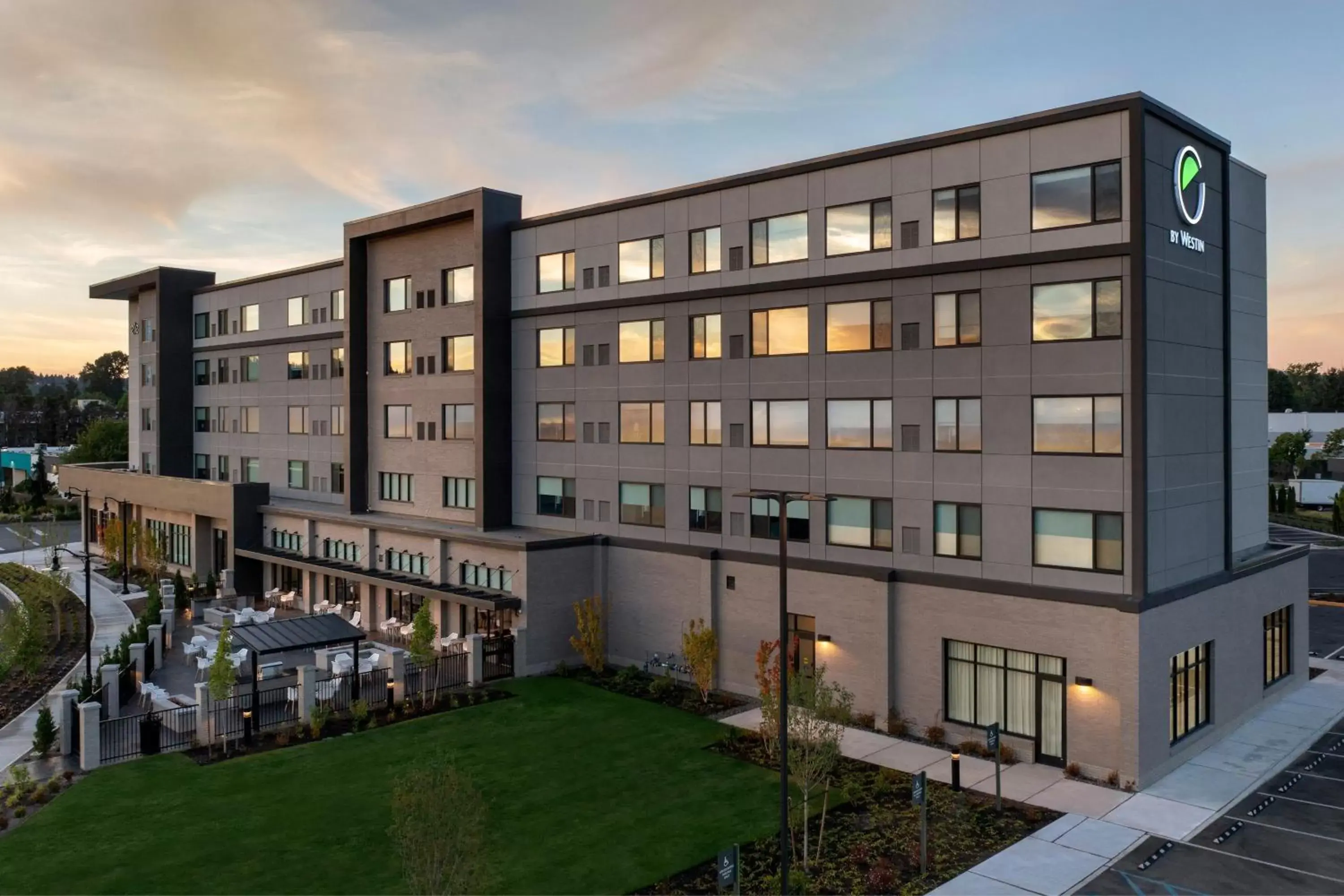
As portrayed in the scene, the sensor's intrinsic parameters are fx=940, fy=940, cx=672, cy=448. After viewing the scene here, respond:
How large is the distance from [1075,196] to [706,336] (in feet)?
Answer: 43.5

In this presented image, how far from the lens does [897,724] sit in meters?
28.0

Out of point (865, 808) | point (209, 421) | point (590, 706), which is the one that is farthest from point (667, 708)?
point (209, 421)

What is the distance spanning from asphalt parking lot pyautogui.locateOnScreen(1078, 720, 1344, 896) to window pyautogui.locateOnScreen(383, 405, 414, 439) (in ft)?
116

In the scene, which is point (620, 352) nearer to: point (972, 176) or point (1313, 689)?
point (972, 176)

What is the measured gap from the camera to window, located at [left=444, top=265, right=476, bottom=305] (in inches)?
1641

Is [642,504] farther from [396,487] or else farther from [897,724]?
[396,487]

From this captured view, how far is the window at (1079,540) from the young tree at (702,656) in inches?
431

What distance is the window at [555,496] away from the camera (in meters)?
38.8

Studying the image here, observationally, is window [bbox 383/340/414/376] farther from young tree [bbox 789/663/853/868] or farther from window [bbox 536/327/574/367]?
young tree [bbox 789/663/853/868]

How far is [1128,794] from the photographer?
23531mm

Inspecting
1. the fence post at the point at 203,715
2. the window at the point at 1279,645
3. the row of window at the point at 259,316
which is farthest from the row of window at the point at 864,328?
the fence post at the point at 203,715

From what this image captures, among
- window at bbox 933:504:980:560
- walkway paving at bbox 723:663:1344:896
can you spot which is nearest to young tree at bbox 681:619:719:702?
walkway paving at bbox 723:663:1344:896

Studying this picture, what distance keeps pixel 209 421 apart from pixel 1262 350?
59.4 m

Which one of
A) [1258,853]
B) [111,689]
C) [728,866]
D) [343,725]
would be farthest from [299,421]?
[1258,853]
